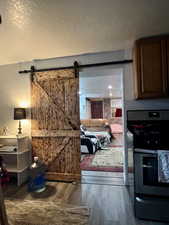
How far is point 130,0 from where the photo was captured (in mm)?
1626

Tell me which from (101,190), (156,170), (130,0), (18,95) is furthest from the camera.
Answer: (18,95)

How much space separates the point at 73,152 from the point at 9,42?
2.21 metres

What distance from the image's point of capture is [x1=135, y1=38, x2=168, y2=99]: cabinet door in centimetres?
224

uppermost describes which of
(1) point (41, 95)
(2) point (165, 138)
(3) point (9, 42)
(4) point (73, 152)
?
(3) point (9, 42)

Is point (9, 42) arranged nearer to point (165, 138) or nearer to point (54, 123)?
point (54, 123)

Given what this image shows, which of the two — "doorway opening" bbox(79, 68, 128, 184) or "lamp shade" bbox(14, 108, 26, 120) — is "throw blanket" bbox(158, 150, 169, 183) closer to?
"doorway opening" bbox(79, 68, 128, 184)

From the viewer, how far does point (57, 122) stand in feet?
10.3

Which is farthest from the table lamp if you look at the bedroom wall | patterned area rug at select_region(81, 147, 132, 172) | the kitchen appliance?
the kitchen appliance

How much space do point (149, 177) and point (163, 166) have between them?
24 cm

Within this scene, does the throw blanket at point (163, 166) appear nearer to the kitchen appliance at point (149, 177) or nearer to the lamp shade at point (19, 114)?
the kitchen appliance at point (149, 177)

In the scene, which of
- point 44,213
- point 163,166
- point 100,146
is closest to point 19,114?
point 44,213

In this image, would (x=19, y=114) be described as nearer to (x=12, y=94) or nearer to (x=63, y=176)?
(x=12, y=94)

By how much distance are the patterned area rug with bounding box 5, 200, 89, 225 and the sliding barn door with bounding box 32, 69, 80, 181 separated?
2.91 feet

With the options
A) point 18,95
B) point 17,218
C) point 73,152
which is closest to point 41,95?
point 18,95
